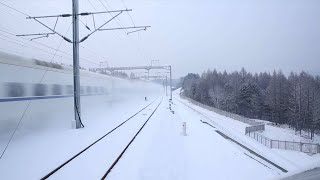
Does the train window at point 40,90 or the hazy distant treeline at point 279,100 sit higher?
the train window at point 40,90

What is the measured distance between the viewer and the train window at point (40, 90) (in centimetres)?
1672

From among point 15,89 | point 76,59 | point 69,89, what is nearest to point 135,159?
point 15,89

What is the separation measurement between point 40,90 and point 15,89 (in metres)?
2.83

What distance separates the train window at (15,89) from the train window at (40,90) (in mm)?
1368

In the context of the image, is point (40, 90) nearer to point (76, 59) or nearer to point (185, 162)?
point (76, 59)

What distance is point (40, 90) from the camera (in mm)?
17312

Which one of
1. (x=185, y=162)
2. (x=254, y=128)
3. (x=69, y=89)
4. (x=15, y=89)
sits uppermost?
(x=15, y=89)

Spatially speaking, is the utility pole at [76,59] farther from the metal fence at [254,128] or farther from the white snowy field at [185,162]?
the metal fence at [254,128]

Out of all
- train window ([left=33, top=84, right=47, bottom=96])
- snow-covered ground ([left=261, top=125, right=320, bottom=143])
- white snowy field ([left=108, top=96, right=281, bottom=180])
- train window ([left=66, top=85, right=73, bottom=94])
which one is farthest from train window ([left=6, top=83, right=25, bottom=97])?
snow-covered ground ([left=261, top=125, right=320, bottom=143])

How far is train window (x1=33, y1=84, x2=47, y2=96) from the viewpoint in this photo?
16719mm

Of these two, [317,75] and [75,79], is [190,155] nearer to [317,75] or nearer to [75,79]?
[75,79]

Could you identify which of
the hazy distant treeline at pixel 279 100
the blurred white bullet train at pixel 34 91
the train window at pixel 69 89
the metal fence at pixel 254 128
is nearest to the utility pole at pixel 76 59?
the blurred white bullet train at pixel 34 91

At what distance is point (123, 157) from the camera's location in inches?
451

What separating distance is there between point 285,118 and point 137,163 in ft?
253
